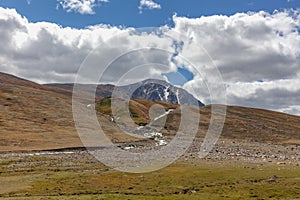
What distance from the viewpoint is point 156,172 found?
6556cm

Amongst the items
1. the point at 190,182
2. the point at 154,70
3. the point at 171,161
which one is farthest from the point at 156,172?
the point at 154,70

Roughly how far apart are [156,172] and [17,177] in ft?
75.2

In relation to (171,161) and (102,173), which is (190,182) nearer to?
(102,173)

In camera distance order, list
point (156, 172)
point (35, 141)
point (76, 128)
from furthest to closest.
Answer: point (76, 128) < point (35, 141) < point (156, 172)

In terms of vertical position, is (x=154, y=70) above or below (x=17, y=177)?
above

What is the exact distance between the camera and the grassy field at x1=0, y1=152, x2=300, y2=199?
153 ft

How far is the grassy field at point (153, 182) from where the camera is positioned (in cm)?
4656

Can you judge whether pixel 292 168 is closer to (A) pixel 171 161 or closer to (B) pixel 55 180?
(A) pixel 171 161

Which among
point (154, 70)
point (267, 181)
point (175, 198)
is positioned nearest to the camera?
point (175, 198)

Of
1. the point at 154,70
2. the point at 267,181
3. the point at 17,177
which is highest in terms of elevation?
the point at 154,70

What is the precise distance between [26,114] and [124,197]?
154062 mm

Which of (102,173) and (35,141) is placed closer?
(102,173)

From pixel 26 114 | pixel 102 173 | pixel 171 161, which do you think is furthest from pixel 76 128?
pixel 102 173

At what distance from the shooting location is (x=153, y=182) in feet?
181
